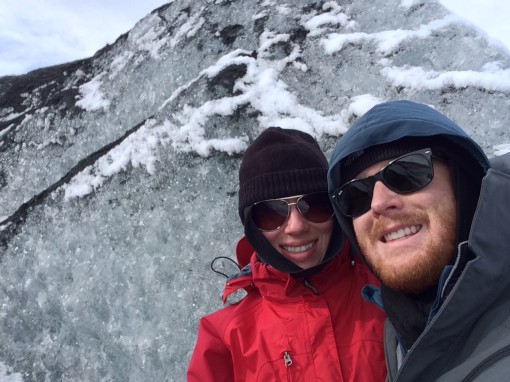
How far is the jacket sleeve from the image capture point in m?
1.99

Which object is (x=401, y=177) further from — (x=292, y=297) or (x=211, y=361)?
(x=211, y=361)

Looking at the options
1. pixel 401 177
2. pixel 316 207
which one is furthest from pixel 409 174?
pixel 316 207

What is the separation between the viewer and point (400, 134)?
1607 millimetres

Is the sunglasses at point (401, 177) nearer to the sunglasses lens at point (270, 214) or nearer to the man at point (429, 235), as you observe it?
the man at point (429, 235)

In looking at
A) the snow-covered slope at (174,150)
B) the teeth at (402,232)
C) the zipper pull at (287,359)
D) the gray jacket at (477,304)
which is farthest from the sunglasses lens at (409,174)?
the snow-covered slope at (174,150)

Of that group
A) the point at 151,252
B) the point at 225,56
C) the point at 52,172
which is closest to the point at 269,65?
the point at 225,56

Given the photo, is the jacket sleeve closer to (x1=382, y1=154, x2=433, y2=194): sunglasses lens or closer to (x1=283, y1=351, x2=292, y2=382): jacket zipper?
(x1=283, y1=351, x2=292, y2=382): jacket zipper

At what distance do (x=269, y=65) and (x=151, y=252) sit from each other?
2.06 metres

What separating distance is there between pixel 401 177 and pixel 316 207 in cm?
65

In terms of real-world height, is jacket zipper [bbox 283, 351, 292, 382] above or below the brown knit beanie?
below

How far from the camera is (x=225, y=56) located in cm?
439

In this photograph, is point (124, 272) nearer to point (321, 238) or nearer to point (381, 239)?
point (321, 238)

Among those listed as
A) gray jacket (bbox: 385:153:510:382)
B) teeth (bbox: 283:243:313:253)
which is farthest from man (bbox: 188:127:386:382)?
gray jacket (bbox: 385:153:510:382)

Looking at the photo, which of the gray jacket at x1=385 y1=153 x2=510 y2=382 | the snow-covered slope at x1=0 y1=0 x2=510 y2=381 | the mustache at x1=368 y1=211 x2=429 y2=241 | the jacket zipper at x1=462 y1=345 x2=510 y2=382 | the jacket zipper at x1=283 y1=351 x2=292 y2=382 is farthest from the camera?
the snow-covered slope at x1=0 y1=0 x2=510 y2=381
